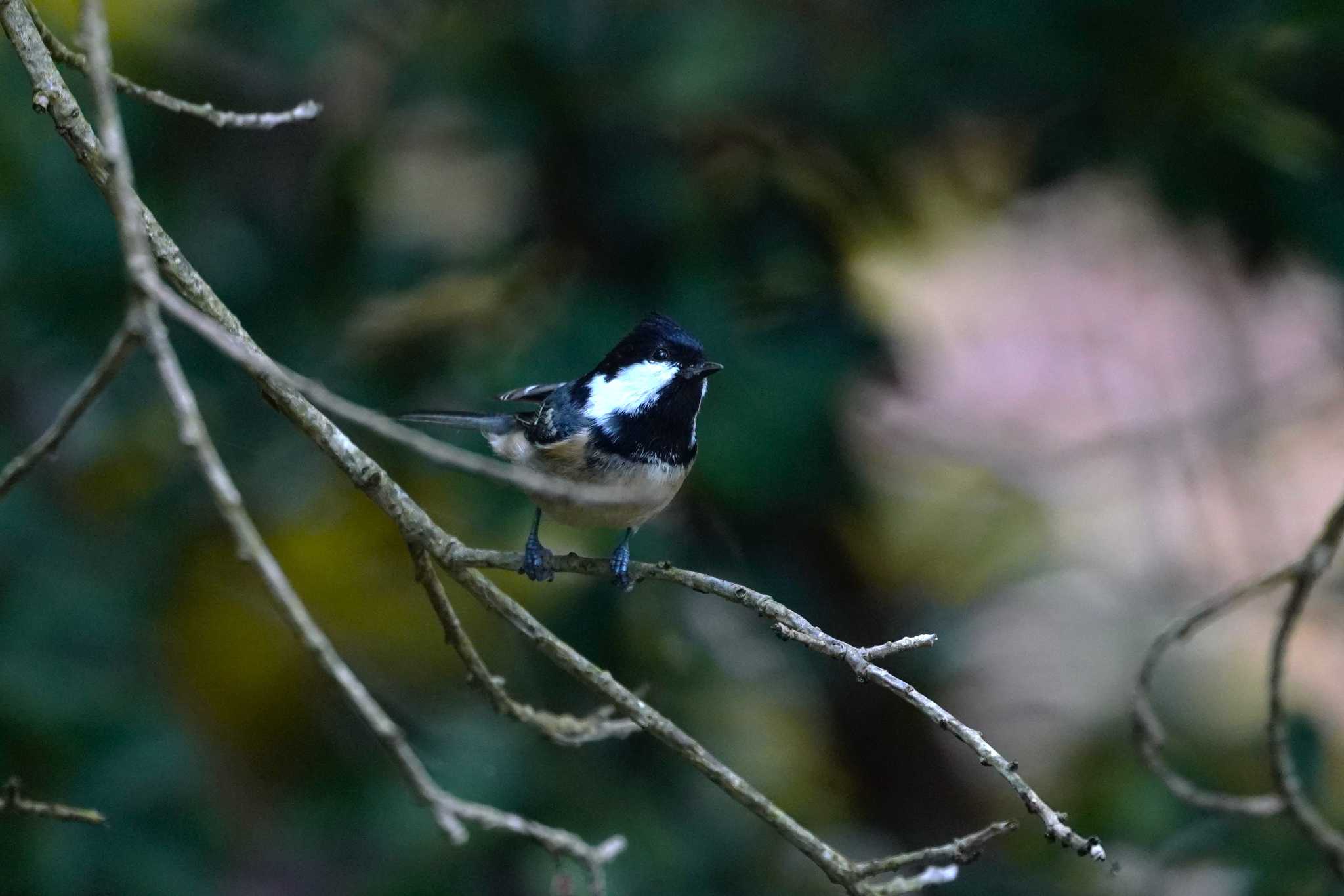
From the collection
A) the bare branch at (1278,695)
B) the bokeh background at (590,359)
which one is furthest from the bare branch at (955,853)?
the bokeh background at (590,359)

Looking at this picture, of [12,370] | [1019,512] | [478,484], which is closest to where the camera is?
[478,484]

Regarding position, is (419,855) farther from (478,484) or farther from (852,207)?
(852,207)

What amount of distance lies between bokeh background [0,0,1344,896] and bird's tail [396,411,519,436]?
0.06 metres

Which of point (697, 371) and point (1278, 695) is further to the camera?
point (697, 371)

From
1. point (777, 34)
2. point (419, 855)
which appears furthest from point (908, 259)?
point (419, 855)

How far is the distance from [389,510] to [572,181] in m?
2.05

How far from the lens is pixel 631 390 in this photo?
337cm

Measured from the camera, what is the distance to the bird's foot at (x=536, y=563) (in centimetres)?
238

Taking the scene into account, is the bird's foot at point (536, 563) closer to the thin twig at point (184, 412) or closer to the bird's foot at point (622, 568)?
the bird's foot at point (622, 568)

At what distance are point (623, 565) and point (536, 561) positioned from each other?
0.17m

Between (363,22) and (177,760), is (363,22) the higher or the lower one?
the higher one

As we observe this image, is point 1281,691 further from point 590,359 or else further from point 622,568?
point 590,359

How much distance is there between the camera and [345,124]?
4.40 m

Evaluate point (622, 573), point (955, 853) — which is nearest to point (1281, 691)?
point (955, 853)
